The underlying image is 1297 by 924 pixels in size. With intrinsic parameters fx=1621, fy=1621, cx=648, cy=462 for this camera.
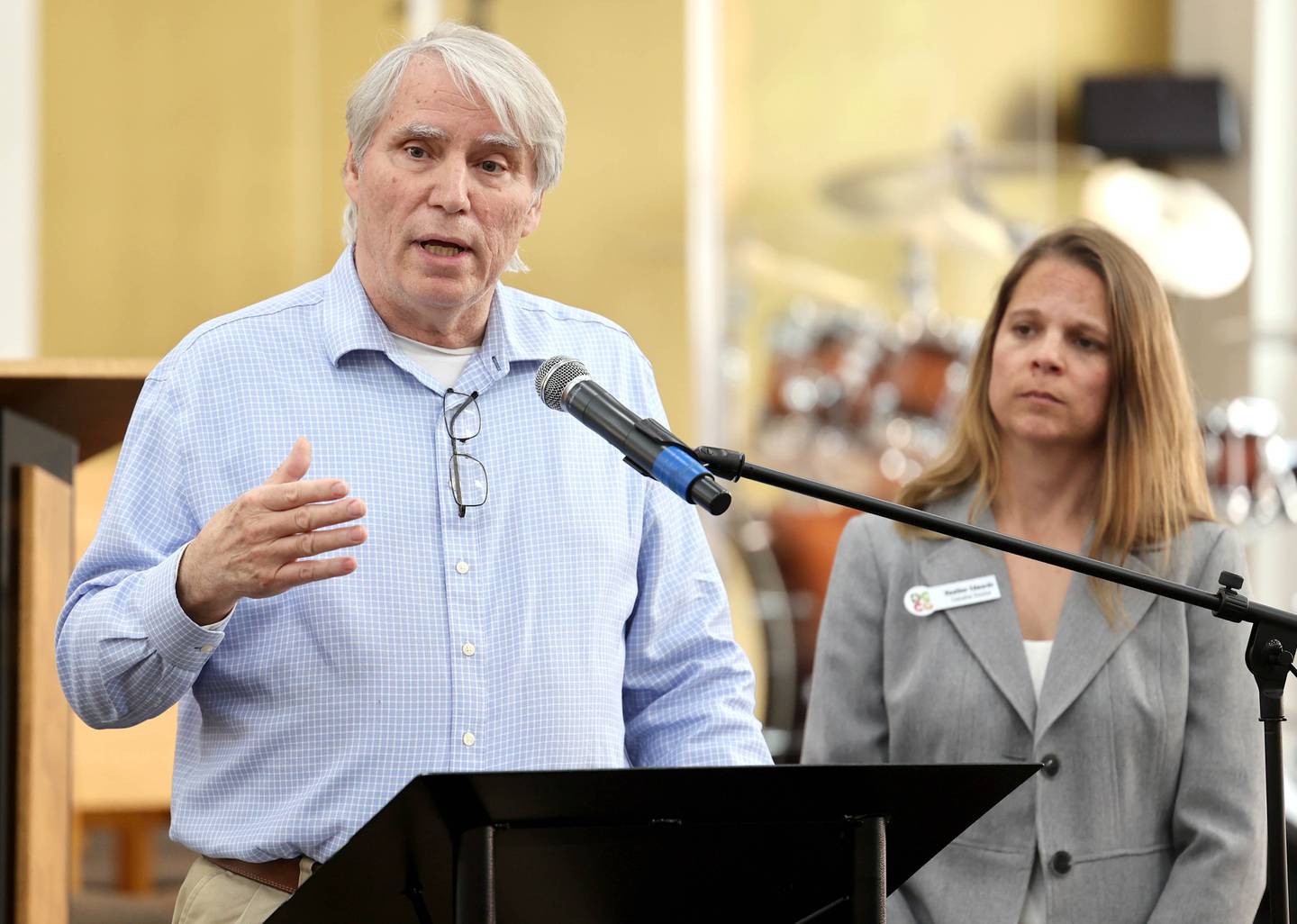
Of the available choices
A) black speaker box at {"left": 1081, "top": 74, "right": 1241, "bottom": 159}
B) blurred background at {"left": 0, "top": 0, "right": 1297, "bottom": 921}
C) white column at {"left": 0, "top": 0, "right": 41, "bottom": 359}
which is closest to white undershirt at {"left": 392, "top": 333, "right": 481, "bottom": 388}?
blurred background at {"left": 0, "top": 0, "right": 1297, "bottom": 921}

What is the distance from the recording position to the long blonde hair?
232cm

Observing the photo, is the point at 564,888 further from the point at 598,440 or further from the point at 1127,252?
the point at 1127,252

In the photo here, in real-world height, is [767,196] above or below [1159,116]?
below

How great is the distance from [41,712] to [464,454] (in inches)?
37.3

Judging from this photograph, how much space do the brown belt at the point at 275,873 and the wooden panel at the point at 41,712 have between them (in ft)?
2.39

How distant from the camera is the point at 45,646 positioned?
8.02ft

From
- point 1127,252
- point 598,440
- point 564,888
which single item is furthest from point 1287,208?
point 564,888

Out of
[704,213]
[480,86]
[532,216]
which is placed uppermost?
[704,213]

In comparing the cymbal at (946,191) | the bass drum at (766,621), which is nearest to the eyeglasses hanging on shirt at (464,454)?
the bass drum at (766,621)

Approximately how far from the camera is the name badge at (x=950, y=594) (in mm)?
2303

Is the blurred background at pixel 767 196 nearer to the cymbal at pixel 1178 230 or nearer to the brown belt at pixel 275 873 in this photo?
the cymbal at pixel 1178 230

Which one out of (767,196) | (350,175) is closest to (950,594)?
(350,175)

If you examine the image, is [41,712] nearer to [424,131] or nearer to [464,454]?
[464,454]

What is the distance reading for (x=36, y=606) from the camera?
2.40 meters
